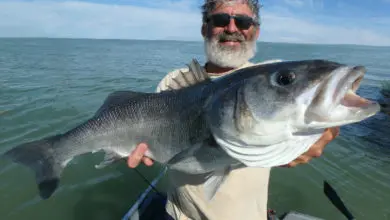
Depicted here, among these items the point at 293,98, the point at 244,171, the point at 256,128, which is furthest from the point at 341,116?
the point at 244,171

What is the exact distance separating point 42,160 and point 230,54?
255cm

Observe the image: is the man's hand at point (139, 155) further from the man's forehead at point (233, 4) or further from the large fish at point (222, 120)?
the man's forehead at point (233, 4)

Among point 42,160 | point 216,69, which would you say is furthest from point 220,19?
point 42,160

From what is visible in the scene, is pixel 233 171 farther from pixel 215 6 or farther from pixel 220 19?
pixel 215 6

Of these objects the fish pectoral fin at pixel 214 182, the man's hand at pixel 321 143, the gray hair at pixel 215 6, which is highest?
the gray hair at pixel 215 6

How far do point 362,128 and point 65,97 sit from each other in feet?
42.1

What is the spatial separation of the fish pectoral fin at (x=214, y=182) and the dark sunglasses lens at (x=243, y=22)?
6.64 ft

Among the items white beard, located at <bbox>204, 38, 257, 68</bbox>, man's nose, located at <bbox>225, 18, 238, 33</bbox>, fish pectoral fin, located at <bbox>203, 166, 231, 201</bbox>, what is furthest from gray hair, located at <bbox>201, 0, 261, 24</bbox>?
fish pectoral fin, located at <bbox>203, 166, 231, 201</bbox>

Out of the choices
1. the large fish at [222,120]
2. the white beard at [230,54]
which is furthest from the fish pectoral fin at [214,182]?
the white beard at [230,54]

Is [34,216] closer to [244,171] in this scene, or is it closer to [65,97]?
[244,171]

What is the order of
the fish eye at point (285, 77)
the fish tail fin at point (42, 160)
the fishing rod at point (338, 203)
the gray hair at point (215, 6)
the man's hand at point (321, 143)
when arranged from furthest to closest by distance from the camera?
the fishing rod at point (338, 203) → the gray hair at point (215, 6) → the fish tail fin at point (42, 160) → the man's hand at point (321, 143) → the fish eye at point (285, 77)

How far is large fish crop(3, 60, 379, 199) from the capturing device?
1.83 m

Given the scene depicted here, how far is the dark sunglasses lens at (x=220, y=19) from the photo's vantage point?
12.8 feet

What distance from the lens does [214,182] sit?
274 cm
